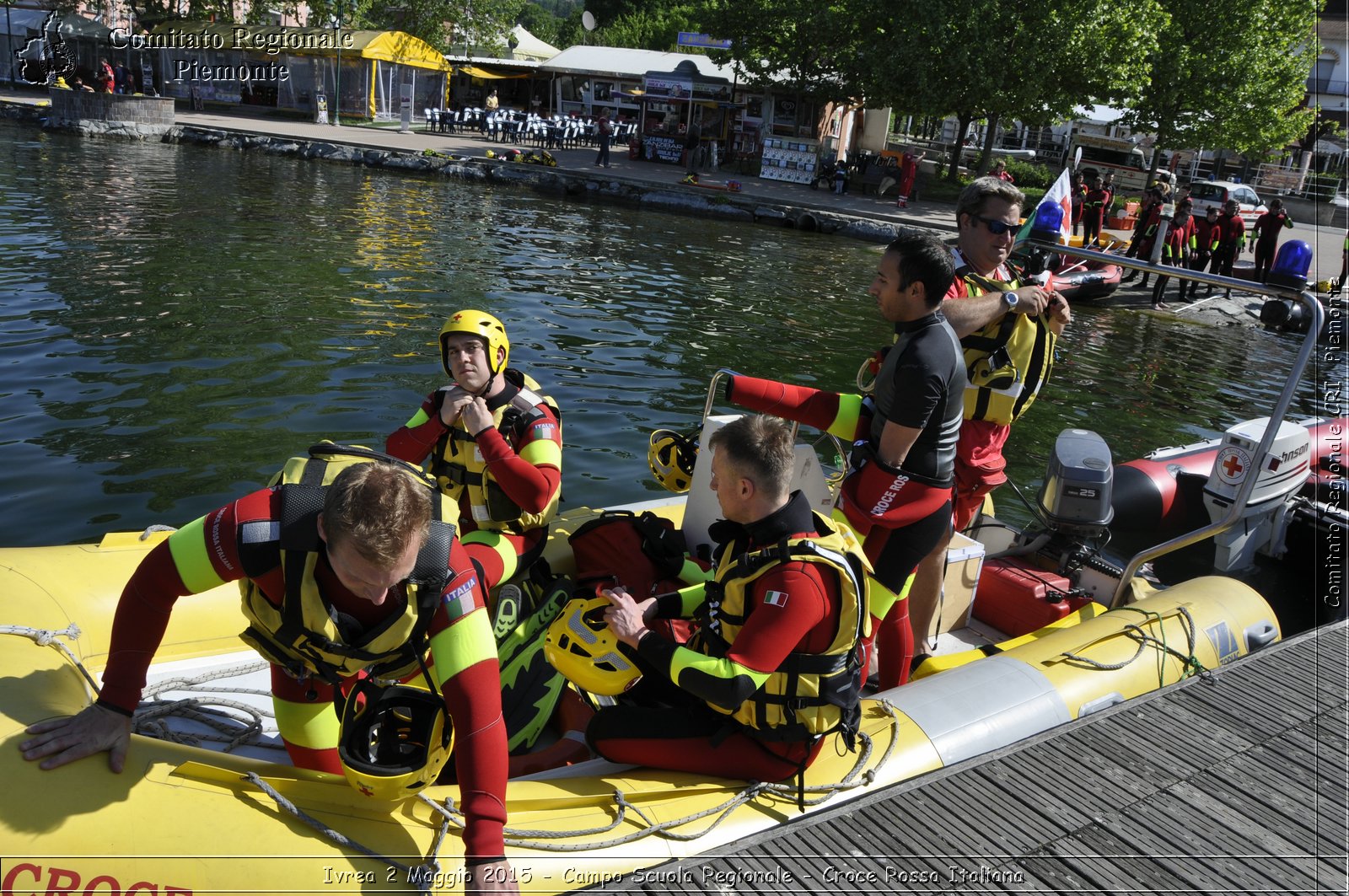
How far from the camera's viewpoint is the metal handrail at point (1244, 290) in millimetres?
4117

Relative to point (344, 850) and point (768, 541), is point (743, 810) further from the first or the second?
point (344, 850)

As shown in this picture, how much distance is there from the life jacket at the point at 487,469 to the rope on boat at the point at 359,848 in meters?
1.38

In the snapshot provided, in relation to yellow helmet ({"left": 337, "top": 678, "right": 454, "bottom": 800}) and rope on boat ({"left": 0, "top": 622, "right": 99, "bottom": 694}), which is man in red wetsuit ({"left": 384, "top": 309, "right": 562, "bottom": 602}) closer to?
yellow helmet ({"left": 337, "top": 678, "right": 454, "bottom": 800})

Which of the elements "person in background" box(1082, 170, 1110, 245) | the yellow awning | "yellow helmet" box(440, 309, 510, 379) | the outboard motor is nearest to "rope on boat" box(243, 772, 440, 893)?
"yellow helmet" box(440, 309, 510, 379)

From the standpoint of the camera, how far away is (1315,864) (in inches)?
117

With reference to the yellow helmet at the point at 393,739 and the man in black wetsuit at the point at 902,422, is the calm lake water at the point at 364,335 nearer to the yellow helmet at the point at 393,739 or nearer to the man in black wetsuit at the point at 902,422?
the man in black wetsuit at the point at 902,422

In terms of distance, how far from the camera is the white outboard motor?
5.41 metres

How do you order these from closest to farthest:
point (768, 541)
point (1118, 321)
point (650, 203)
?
point (768, 541), point (1118, 321), point (650, 203)

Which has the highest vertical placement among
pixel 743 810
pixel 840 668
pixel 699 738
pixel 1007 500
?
pixel 840 668

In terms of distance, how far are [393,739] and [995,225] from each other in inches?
107

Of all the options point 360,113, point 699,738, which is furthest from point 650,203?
point 699,738

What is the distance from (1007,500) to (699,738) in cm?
544

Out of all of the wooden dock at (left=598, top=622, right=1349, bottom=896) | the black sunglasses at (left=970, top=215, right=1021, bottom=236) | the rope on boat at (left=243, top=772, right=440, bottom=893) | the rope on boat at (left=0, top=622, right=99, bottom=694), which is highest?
the black sunglasses at (left=970, top=215, right=1021, bottom=236)

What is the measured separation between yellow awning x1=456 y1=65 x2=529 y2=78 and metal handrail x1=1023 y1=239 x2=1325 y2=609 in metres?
36.9
